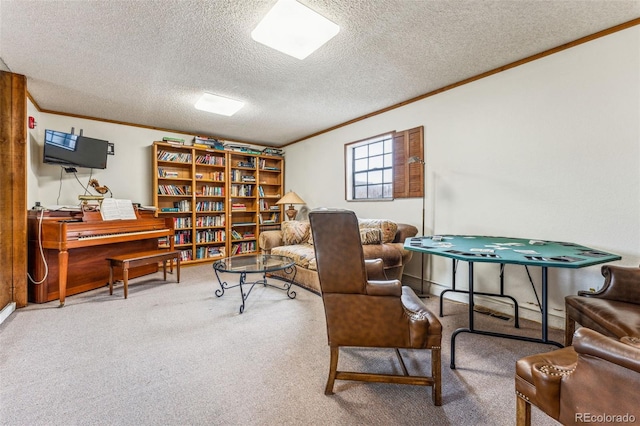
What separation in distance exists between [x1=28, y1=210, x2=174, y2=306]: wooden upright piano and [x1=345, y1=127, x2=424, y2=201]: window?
312 cm

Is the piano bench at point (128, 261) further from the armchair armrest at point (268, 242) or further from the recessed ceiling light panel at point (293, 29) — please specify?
the recessed ceiling light panel at point (293, 29)

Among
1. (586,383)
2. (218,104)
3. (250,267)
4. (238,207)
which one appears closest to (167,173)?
(238,207)

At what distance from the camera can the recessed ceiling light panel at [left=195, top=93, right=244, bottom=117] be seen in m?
3.41

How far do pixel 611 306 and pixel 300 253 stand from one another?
276 cm

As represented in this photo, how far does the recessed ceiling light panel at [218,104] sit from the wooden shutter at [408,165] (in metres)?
2.20

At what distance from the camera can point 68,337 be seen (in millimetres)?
2113

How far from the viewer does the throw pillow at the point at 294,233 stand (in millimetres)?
4133

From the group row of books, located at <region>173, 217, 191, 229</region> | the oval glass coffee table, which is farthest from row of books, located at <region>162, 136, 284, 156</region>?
the oval glass coffee table

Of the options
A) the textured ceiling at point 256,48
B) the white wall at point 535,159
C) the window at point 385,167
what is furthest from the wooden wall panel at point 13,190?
the window at point 385,167

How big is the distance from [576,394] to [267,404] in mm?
1273

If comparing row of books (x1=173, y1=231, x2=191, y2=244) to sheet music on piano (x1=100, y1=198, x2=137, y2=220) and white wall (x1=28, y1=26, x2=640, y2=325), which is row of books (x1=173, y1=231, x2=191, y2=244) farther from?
white wall (x1=28, y1=26, x2=640, y2=325)

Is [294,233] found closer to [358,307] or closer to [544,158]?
[358,307]

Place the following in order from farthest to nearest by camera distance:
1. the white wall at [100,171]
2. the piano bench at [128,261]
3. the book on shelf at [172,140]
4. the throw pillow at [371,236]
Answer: the book on shelf at [172,140], the white wall at [100,171], the throw pillow at [371,236], the piano bench at [128,261]

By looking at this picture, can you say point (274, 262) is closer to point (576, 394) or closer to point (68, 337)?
point (68, 337)
